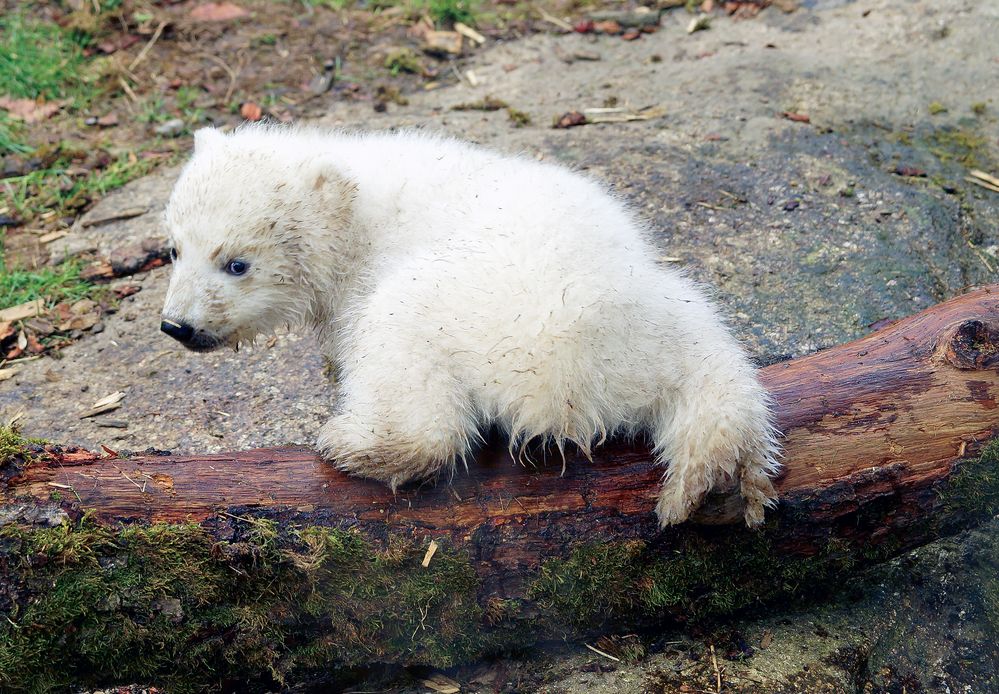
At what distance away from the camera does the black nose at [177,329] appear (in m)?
3.38

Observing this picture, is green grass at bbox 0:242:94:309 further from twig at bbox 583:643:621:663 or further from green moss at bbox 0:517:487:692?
twig at bbox 583:643:621:663

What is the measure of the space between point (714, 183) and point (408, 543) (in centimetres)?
354

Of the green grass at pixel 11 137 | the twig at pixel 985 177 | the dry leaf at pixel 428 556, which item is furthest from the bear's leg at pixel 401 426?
the green grass at pixel 11 137

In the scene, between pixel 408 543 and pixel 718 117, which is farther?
pixel 718 117

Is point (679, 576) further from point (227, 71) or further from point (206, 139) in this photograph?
point (227, 71)

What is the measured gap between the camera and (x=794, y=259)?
4.83 meters

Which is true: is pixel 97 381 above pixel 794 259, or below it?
below

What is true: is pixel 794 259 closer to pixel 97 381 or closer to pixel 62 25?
pixel 97 381

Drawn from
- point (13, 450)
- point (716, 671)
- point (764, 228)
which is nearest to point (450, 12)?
point (764, 228)

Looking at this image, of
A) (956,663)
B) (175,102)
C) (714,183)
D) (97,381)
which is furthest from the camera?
(175,102)

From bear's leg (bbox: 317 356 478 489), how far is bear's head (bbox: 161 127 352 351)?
0.81 meters

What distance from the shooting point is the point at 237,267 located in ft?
11.3

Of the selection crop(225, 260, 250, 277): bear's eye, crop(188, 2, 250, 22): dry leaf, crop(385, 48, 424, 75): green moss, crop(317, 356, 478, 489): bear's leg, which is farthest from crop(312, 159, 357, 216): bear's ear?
crop(188, 2, 250, 22): dry leaf

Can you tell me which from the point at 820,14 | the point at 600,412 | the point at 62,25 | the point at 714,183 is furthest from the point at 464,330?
the point at 62,25
